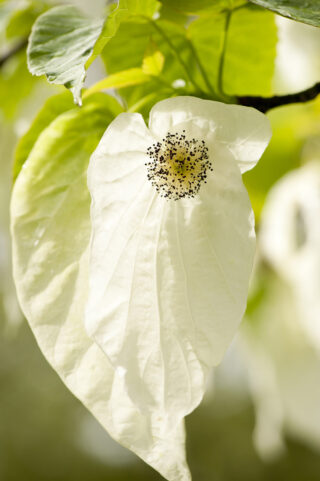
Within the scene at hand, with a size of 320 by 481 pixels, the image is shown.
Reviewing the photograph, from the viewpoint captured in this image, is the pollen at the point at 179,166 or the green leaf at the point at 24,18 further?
the green leaf at the point at 24,18

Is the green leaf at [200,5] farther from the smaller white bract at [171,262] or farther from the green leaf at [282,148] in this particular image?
the green leaf at [282,148]

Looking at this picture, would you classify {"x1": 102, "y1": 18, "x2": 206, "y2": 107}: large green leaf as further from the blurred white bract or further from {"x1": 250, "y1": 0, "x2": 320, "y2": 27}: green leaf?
the blurred white bract

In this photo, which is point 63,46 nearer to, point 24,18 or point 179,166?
point 179,166

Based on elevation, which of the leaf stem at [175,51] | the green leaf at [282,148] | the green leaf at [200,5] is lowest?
the green leaf at [282,148]

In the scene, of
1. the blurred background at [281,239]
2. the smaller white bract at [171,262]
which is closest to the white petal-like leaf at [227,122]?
the smaller white bract at [171,262]

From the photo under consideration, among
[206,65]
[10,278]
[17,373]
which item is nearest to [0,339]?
[17,373]

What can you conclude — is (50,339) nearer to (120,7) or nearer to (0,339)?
(120,7)
